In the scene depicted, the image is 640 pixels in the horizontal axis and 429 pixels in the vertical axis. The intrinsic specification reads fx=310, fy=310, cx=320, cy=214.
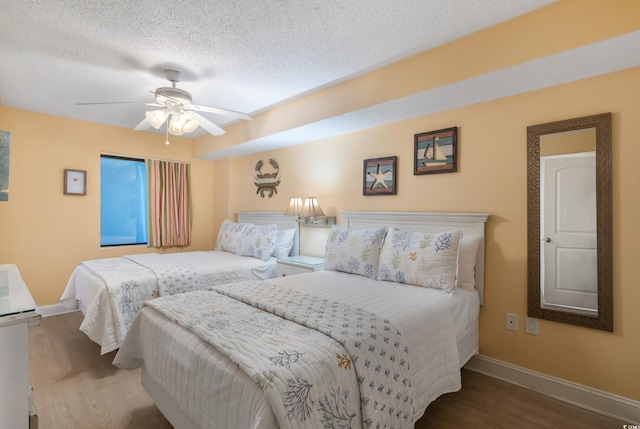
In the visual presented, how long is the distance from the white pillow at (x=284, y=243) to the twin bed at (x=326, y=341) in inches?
51.0

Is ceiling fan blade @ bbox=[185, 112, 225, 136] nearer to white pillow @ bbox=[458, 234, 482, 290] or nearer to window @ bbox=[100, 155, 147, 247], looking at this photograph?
window @ bbox=[100, 155, 147, 247]

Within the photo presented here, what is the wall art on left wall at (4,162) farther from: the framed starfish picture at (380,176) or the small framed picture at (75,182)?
the framed starfish picture at (380,176)

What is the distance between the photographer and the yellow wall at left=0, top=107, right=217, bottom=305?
3.45 meters

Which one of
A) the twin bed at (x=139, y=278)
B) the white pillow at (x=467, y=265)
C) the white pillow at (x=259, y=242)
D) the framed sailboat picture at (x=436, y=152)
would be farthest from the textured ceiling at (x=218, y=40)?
the twin bed at (x=139, y=278)

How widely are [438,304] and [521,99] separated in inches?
63.2

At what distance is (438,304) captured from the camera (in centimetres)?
189

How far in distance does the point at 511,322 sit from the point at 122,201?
480 centimetres

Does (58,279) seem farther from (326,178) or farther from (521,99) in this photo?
(521,99)

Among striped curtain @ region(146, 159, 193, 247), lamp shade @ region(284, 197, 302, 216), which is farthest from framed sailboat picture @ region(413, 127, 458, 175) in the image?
striped curtain @ region(146, 159, 193, 247)

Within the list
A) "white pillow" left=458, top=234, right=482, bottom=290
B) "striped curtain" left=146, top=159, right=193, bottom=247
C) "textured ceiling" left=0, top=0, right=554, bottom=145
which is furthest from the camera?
"striped curtain" left=146, top=159, right=193, bottom=247

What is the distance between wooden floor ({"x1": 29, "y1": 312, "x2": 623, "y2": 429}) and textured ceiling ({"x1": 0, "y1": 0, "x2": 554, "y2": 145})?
7.75 ft

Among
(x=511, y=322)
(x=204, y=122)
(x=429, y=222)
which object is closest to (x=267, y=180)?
(x=204, y=122)

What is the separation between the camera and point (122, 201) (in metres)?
4.38

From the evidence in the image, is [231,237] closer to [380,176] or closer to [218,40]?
[380,176]
